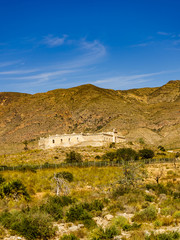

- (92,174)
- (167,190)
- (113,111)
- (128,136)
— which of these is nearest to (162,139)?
(128,136)

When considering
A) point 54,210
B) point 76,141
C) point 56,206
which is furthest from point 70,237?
point 76,141

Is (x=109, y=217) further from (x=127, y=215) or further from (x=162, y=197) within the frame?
(x=162, y=197)

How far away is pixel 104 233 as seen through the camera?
1491cm

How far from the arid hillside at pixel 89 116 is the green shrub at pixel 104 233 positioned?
308 ft

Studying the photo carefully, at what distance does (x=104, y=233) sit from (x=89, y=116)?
141667mm

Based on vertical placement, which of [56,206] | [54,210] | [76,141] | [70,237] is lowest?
[70,237]

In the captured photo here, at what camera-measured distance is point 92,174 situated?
36.7 m

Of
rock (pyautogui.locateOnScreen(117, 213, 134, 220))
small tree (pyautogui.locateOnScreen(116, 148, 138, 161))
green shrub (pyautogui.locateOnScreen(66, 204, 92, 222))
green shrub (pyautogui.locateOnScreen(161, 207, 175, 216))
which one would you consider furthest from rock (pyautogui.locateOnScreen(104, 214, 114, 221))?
small tree (pyautogui.locateOnScreen(116, 148, 138, 161))

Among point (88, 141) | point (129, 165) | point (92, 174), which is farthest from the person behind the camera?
point (88, 141)

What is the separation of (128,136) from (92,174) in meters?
85.2

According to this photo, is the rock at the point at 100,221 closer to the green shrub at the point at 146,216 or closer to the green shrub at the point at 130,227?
the green shrub at the point at 130,227

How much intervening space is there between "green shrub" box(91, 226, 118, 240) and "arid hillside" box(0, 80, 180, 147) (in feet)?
308

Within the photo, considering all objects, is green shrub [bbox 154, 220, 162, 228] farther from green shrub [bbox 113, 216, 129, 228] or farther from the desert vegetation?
green shrub [bbox 113, 216, 129, 228]

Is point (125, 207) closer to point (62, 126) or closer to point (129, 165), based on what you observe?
point (129, 165)
